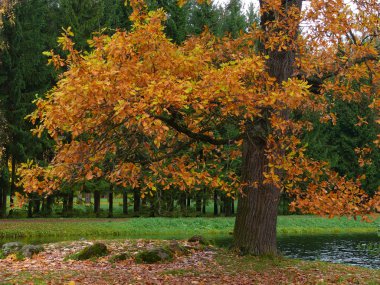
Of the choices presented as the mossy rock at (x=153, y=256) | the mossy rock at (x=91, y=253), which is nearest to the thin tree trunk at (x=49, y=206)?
the mossy rock at (x=91, y=253)

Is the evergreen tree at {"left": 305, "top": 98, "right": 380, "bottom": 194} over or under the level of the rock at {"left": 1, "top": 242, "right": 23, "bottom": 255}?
over

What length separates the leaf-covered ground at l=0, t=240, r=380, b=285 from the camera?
8797 mm

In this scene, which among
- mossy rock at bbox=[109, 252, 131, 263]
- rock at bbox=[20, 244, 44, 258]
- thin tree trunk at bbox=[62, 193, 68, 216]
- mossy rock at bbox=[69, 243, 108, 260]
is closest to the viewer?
mossy rock at bbox=[109, 252, 131, 263]

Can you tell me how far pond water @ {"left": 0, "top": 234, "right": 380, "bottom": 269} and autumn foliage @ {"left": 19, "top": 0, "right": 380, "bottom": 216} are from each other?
25.5ft

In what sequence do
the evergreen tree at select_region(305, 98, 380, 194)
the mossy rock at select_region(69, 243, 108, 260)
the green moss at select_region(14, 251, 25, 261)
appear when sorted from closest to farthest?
the mossy rock at select_region(69, 243, 108, 260)
the green moss at select_region(14, 251, 25, 261)
the evergreen tree at select_region(305, 98, 380, 194)

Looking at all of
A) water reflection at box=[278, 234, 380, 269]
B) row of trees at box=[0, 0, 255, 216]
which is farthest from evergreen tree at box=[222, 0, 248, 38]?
water reflection at box=[278, 234, 380, 269]

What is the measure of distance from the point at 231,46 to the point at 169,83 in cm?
478

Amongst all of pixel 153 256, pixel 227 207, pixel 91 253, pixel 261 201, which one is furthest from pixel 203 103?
pixel 227 207

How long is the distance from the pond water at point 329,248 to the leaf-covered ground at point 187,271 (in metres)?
→ 5.25

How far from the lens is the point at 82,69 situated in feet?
23.5

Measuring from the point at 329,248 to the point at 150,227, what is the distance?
1106 cm

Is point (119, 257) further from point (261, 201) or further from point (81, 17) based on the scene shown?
point (81, 17)

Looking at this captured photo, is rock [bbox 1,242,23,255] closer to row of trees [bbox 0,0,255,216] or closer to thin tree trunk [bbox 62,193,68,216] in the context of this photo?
row of trees [bbox 0,0,255,216]

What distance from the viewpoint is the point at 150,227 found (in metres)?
28.2
